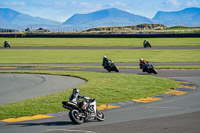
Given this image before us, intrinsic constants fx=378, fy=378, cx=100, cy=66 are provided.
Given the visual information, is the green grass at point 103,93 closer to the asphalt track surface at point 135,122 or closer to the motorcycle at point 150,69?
the asphalt track surface at point 135,122

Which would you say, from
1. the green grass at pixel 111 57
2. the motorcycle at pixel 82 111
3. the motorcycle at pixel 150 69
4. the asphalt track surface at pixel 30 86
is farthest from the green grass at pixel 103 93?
the green grass at pixel 111 57

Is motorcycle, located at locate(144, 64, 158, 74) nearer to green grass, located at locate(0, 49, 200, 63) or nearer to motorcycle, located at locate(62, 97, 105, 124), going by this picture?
green grass, located at locate(0, 49, 200, 63)

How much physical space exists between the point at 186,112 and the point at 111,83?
1002 centimetres

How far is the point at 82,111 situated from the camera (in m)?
13.8

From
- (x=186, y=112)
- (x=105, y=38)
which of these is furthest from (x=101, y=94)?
(x=105, y=38)

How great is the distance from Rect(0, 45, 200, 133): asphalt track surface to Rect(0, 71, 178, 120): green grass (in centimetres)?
139

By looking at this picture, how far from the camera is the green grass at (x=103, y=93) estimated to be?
16.8 metres

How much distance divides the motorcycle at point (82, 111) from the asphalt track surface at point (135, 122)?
22cm

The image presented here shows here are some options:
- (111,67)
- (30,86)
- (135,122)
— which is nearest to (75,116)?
(135,122)

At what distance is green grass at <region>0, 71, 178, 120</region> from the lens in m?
16.8

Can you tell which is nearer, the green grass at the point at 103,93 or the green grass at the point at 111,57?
the green grass at the point at 103,93

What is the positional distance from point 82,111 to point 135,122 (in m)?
2.02

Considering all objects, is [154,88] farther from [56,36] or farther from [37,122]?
[56,36]

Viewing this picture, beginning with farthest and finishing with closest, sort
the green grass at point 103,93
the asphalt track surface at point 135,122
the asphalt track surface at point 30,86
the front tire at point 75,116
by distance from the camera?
1. the asphalt track surface at point 30,86
2. the green grass at point 103,93
3. the front tire at point 75,116
4. the asphalt track surface at point 135,122
